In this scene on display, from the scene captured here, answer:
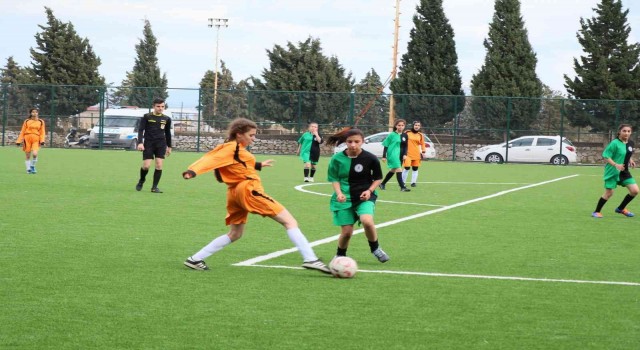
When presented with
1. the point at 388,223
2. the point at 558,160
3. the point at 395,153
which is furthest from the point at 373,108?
the point at 388,223

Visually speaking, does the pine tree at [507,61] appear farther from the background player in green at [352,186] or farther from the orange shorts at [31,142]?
the background player in green at [352,186]

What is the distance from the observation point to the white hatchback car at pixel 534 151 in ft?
141

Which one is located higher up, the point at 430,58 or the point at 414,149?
the point at 430,58

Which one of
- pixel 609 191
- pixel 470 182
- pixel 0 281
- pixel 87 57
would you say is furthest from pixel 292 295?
pixel 87 57

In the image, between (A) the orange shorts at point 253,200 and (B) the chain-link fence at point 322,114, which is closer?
(A) the orange shorts at point 253,200

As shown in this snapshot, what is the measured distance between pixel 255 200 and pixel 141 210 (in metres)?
6.69

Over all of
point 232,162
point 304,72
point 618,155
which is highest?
point 304,72

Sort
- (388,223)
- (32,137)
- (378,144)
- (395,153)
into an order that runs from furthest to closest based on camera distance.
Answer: (378,144) → (32,137) → (395,153) → (388,223)

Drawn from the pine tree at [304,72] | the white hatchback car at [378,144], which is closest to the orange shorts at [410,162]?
the white hatchback car at [378,144]

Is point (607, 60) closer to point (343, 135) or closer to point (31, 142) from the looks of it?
point (31, 142)

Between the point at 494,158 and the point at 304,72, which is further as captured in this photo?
the point at 304,72

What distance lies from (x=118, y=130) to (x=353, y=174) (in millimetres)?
38778

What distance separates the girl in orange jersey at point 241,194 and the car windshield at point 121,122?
38650mm

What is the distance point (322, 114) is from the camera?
4672 centimetres
